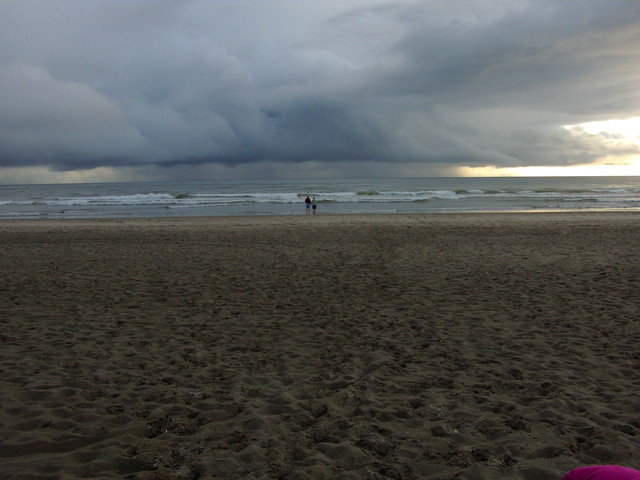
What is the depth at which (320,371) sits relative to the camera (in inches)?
205

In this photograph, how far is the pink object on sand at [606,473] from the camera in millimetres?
1662

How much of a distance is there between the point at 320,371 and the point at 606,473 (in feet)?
12.2

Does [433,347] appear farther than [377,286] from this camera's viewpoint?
No

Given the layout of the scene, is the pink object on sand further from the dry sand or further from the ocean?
the ocean

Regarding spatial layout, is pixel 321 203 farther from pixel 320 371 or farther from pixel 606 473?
pixel 606 473

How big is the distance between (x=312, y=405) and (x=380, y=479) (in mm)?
1218

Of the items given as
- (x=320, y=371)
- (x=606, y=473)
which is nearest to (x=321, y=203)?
(x=320, y=371)

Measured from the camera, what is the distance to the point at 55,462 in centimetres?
343

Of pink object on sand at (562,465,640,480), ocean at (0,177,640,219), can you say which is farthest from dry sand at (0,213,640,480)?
ocean at (0,177,640,219)

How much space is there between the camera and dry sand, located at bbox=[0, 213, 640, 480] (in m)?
3.54

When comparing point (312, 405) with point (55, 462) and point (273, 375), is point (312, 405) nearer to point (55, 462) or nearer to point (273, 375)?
point (273, 375)

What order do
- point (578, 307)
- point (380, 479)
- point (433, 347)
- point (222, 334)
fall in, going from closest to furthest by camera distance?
1. point (380, 479)
2. point (433, 347)
3. point (222, 334)
4. point (578, 307)

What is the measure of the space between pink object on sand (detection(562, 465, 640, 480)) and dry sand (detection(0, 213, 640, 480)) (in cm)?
168

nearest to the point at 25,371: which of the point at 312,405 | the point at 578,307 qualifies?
the point at 312,405
